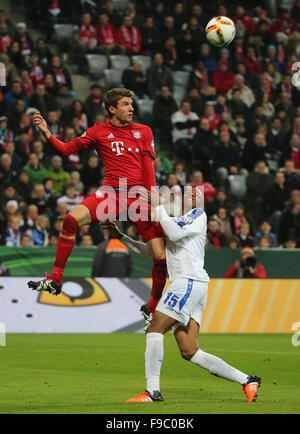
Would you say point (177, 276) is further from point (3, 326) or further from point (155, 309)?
point (3, 326)

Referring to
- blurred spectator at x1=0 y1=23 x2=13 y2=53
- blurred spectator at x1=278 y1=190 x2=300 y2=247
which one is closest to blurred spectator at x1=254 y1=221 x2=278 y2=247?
blurred spectator at x1=278 y1=190 x2=300 y2=247

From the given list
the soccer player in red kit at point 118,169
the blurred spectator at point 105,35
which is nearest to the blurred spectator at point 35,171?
the blurred spectator at point 105,35

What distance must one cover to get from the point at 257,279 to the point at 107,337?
3.37 m

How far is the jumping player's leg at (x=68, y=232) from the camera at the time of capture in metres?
9.99

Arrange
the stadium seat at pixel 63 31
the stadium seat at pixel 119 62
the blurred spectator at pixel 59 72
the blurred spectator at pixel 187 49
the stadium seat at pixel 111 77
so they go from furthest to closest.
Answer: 1. the blurred spectator at pixel 187 49
2. the stadium seat at pixel 63 31
3. the stadium seat at pixel 119 62
4. the stadium seat at pixel 111 77
5. the blurred spectator at pixel 59 72

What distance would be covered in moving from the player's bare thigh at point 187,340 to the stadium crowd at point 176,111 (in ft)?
32.4

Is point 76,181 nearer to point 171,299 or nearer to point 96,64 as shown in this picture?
point 96,64

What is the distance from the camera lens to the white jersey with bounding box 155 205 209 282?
9.41 meters

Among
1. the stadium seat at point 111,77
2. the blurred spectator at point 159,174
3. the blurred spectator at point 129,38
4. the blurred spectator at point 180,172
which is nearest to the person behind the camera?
the blurred spectator at point 159,174

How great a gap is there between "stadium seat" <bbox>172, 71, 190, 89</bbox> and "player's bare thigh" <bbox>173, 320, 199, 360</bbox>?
16.5 metres

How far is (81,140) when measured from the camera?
10359 millimetres

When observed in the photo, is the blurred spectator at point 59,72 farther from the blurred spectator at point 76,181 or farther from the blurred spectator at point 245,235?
the blurred spectator at point 245,235
